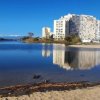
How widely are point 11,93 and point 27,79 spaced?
7.18m

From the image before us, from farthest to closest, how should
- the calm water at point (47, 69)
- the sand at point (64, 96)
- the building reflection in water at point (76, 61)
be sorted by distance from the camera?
the building reflection in water at point (76, 61)
the calm water at point (47, 69)
the sand at point (64, 96)

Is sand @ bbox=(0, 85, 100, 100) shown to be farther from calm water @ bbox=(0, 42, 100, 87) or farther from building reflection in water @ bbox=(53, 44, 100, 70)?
building reflection in water @ bbox=(53, 44, 100, 70)

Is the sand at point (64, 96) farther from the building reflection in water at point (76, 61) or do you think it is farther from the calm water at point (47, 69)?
the building reflection in water at point (76, 61)

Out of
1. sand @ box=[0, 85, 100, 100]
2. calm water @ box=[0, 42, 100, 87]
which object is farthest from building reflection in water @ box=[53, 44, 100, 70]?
sand @ box=[0, 85, 100, 100]

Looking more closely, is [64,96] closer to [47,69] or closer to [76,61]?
[47,69]

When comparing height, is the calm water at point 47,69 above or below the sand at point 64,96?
below

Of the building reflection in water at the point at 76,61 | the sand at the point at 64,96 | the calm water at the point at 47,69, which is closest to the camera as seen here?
the sand at the point at 64,96

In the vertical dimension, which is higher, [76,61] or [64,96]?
[64,96]

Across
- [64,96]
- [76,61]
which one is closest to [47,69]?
[76,61]

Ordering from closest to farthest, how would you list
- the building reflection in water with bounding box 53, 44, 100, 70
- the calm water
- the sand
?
the sand < the calm water < the building reflection in water with bounding box 53, 44, 100, 70

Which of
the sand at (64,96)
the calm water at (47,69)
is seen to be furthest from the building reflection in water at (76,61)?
the sand at (64,96)

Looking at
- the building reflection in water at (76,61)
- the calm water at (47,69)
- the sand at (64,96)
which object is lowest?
the building reflection in water at (76,61)

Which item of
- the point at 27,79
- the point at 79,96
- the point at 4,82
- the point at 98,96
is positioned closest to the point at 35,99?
the point at 79,96

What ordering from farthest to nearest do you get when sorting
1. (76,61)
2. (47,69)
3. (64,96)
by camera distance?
(76,61)
(47,69)
(64,96)
